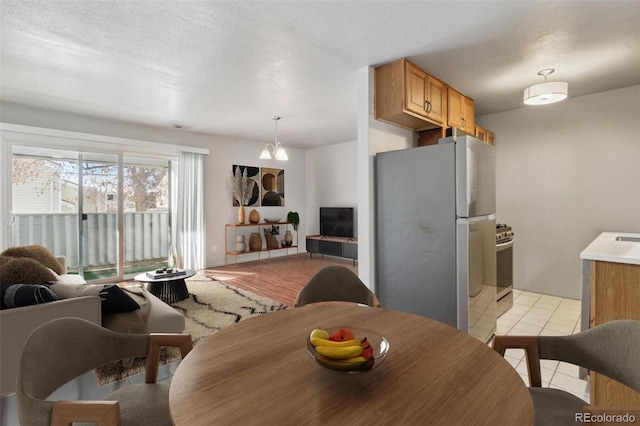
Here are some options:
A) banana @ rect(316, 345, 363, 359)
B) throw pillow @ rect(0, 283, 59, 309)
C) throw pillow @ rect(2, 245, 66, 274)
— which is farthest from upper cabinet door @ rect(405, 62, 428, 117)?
throw pillow @ rect(2, 245, 66, 274)

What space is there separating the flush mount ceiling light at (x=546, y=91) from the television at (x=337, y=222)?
12.3 feet

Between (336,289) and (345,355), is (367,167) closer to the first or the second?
(336,289)

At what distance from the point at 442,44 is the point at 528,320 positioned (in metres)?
2.83

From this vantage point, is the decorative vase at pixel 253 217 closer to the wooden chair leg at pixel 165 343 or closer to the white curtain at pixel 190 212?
the white curtain at pixel 190 212

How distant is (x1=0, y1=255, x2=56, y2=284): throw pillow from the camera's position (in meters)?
1.93

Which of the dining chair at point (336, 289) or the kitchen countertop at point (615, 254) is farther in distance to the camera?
the dining chair at point (336, 289)

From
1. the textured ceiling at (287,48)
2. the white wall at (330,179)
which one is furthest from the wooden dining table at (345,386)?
the white wall at (330,179)

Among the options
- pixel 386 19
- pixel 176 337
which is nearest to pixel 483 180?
pixel 386 19

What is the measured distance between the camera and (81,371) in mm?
1037

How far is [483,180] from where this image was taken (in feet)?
8.25

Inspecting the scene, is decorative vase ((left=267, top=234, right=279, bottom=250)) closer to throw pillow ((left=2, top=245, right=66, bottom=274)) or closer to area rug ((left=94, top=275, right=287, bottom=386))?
area rug ((left=94, top=275, right=287, bottom=386))

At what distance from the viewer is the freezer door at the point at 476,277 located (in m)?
2.25

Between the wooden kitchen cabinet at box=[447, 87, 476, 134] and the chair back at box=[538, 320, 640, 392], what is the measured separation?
264 cm

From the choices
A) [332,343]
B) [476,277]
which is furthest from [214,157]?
[332,343]
